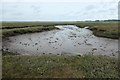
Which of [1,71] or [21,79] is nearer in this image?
[21,79]

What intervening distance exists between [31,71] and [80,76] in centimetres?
379

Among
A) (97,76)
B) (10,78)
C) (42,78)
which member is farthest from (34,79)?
(97,76)

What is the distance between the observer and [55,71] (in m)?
15.3

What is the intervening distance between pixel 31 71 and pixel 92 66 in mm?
5246

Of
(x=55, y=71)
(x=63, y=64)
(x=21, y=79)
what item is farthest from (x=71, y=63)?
(x=21, y=79)

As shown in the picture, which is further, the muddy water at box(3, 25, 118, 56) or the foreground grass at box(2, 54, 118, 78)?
the muddy water at box(3, 25, 118, 56)

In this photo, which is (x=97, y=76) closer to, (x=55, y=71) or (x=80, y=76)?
(x=80, y=76)

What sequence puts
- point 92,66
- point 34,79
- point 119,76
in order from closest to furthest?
point 34,79, point 119,76, point 92,66

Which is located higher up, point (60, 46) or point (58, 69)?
point (60, 46)

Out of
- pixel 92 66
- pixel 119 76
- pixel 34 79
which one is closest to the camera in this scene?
pixel 34 79

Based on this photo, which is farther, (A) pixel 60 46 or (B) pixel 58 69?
(A) pixel 60 46

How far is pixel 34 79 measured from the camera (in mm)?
13820

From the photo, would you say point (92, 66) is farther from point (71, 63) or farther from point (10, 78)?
point (10, 78)

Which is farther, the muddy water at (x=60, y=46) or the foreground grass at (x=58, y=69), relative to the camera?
the muddy water at (x=60, y=46)
